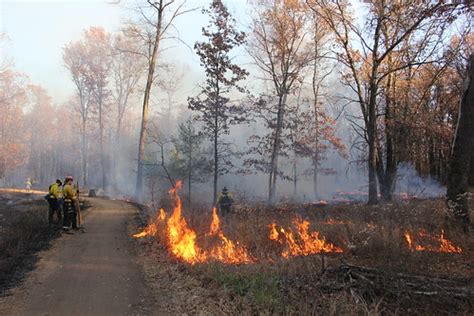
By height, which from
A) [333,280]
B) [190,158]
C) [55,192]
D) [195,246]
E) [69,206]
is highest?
[190,158]

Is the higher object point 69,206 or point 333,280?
point 69,206

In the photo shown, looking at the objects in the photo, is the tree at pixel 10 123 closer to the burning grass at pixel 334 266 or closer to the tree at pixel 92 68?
the tree at pixel 92 68

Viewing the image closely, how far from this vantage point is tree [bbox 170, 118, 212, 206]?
2878cm

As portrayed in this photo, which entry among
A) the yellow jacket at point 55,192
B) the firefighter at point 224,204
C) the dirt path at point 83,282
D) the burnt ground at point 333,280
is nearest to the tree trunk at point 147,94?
the firefighter at point 224,204

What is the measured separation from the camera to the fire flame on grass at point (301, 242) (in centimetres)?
1042

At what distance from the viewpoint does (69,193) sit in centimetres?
1310

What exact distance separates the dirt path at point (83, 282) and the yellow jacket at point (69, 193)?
1295mm

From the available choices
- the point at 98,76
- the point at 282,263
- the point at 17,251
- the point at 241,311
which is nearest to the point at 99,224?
the point at 17,251

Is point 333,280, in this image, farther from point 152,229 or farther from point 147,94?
point 147,94

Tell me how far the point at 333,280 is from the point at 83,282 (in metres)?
4.95

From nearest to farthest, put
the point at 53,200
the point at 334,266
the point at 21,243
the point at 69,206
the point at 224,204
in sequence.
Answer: the point at 334,266 → the point at 21,243 → the point at 69,206 → the point at 53,200 → the point at 224,204

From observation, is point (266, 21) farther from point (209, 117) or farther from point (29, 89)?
point (29, 89)

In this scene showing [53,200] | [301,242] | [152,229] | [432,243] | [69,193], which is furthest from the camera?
[53,200]

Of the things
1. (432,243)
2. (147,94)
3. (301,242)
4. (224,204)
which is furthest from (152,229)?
(147,94)
